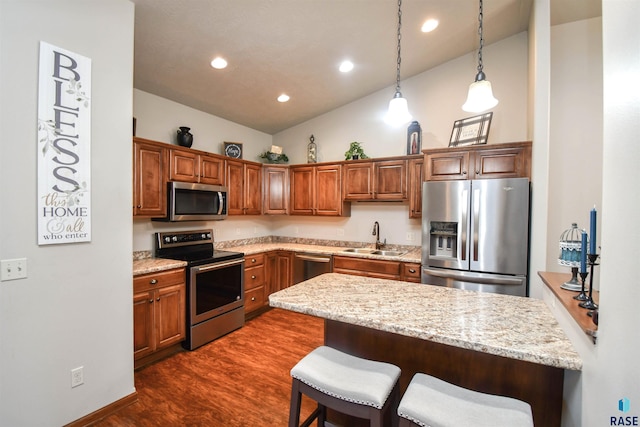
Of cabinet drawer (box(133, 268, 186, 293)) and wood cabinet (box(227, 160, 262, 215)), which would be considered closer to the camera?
cabinet drawer (box(133, 268, 186, 293))

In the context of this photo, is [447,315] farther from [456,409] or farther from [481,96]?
[481,96]

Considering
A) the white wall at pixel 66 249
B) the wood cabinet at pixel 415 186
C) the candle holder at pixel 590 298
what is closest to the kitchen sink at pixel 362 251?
the wood cabinet at pixel 415 186

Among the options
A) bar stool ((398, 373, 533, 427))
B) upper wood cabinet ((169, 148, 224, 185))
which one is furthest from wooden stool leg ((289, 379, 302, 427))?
upper wood cabinet ((169, 148, 224, 185))

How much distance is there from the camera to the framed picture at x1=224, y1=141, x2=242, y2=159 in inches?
161

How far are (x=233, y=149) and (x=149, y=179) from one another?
143 centimetres

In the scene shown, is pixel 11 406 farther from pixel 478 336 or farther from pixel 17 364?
pixel 478 336

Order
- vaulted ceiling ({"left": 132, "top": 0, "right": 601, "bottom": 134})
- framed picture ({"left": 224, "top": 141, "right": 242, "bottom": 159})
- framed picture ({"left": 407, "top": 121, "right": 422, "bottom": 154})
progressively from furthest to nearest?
framed picture ({"left": 224, "top": 141, "right": 242, "bottom": 159})
framed picture ({"left": 407, "top": 121, "right": 422, "bottom": 154})
vaulted ceiling ({"left": 132, "top": 0, "right": 601, "bottom": 134})

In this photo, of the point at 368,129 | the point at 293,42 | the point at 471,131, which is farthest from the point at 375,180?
the point at 293,42

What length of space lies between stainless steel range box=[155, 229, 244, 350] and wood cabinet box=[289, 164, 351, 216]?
4.38 ft

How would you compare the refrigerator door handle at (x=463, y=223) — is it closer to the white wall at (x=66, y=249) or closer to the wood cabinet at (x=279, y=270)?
the wood cabinet at (x=279, y=270)

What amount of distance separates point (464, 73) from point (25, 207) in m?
4.43

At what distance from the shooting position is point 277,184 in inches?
181

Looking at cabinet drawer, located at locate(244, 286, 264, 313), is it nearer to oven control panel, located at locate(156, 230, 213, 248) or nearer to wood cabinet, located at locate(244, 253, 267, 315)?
wood cabinet, located at locate(244, 253, 267, 315)

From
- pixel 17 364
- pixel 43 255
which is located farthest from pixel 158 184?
pixel 17 364
